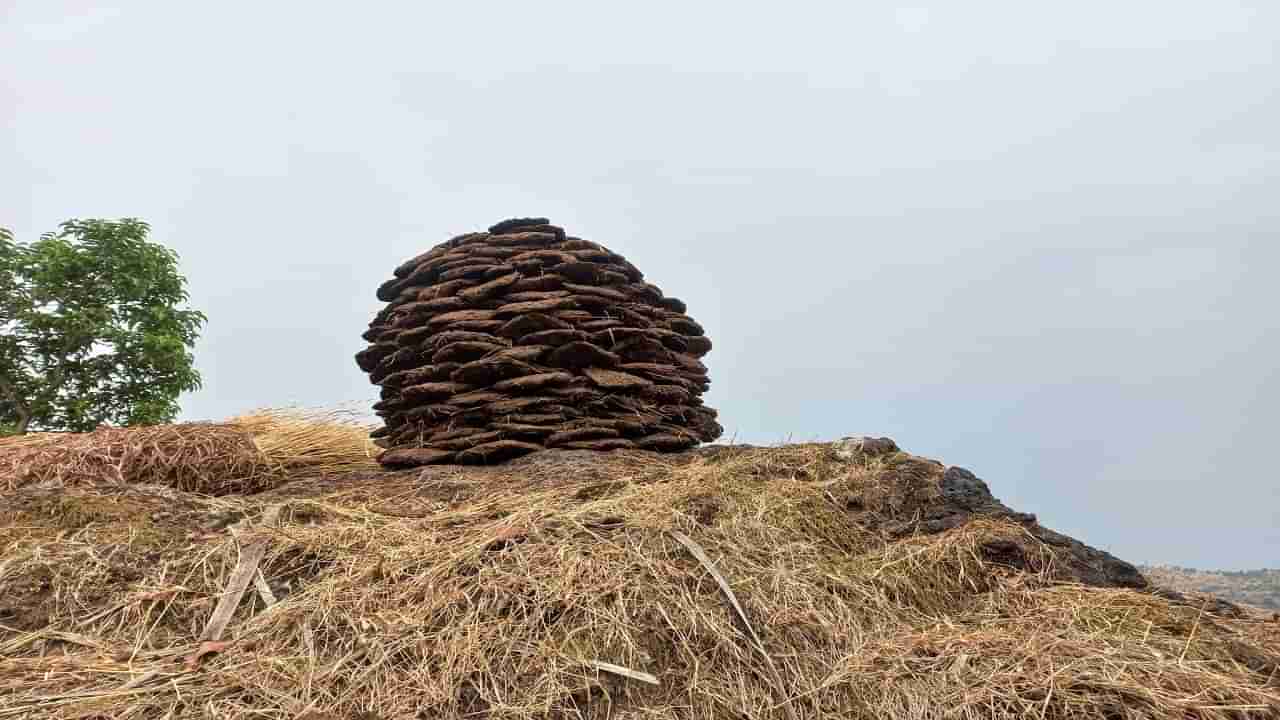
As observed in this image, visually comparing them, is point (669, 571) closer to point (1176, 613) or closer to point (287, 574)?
point (287, 574)

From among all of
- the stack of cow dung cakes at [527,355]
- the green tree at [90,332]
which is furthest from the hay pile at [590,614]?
the green tree at [90,332]

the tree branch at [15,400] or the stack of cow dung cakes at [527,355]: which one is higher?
the stack of cow dung cakes at [527,355]

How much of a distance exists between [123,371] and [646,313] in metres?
7.88

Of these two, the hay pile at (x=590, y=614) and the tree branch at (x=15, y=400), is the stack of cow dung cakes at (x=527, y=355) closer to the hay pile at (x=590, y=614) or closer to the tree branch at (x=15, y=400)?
the hay pile at (x=590, y=614)

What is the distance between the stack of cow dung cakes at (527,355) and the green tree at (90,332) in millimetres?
6234

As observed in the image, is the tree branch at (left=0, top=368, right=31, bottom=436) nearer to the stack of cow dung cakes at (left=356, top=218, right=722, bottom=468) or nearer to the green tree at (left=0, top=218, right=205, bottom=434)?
the green tree at (left=0, top=218, right=205, bottom=434)

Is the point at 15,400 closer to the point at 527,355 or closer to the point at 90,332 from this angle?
the point at 90,332

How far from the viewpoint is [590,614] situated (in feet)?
9.30

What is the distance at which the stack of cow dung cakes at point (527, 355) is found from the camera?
5141mm

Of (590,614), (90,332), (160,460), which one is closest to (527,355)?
(160,460)

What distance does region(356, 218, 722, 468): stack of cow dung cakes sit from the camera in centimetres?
514

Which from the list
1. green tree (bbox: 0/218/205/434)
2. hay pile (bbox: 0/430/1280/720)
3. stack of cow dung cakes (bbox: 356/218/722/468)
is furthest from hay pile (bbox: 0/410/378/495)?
green tree (bbox: 0/218/205/434)

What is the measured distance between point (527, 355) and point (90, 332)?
781cm

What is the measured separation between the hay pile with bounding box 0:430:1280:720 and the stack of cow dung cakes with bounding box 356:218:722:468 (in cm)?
106
